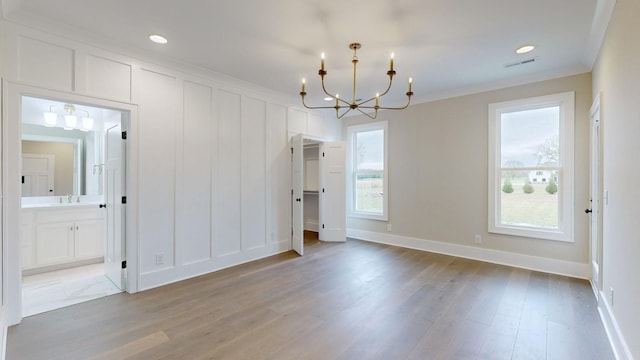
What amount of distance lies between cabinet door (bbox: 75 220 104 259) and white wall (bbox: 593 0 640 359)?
Result: 5762mm

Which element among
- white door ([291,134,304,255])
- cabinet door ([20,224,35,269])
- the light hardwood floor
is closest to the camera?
the light hardwood floor

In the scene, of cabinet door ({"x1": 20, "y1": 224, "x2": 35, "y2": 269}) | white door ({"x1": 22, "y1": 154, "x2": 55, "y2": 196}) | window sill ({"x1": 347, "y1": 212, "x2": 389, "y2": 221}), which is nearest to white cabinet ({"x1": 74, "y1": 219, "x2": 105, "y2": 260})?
cabinet door ({"x1": 20, "y1": 224, "x2": 35, "y2": 269})

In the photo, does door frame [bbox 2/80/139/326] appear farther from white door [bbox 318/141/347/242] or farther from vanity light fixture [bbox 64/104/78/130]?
white door [bbox 318/141/347/242]

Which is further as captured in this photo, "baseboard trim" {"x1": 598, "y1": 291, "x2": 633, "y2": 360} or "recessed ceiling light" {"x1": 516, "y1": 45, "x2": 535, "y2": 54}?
"recessed ceiling light" {"x1": 516, "y1": 45, "x2": 535, "y2": 54}

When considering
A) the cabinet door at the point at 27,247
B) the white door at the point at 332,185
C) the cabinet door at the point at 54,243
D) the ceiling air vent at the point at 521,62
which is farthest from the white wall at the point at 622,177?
the cabinet door at the point at 27,247

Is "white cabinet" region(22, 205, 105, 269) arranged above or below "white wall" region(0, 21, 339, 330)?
below

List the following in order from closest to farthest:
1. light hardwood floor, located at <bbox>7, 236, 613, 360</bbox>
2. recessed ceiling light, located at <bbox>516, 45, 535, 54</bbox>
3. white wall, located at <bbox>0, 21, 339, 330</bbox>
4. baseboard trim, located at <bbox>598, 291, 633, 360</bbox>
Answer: baseboard trim, located at <bbox>598, 291, 633, 360</bbox>, light hardwood floor, located at <bbox>7, 236, 613, 360</bbox>, white wall, located at <bbox>0, 21, 339, 330</bbox>, recessed ceiling light, located at <bbox>516, 45, 535, 54</bbox>

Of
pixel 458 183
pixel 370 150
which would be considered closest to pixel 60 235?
pixel 370 150

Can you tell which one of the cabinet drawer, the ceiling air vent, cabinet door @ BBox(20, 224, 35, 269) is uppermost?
the ceiling air vent

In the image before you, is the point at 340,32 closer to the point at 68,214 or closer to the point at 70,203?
the point at 68,214

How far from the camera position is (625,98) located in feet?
6.43

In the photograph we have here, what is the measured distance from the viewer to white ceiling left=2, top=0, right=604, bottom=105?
2361mm

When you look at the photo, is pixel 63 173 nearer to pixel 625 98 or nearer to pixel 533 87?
pixel 625 98

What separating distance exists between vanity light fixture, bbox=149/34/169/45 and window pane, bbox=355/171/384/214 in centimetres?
414
